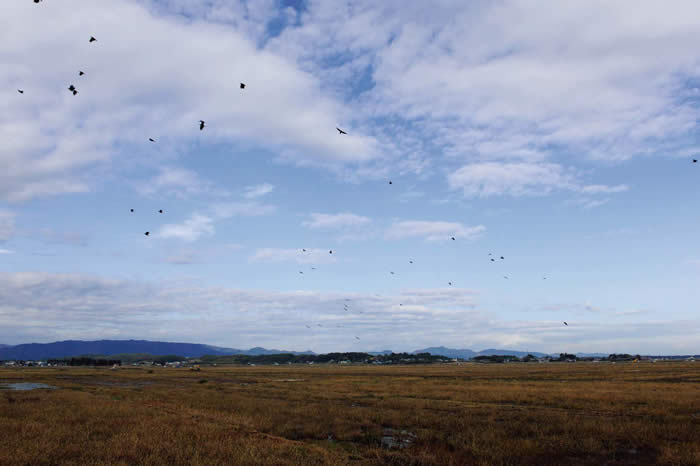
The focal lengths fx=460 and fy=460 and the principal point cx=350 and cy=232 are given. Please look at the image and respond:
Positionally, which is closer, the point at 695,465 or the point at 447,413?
the point at 695,465

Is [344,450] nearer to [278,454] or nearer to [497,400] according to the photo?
[278,454]

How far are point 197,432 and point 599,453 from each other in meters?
15.0

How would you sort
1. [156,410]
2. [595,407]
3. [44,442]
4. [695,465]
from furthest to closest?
[595,407] < [156,410] < [44,442] < [695,465]

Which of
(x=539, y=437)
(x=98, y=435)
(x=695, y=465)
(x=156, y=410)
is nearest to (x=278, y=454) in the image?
(x=98, y=435)

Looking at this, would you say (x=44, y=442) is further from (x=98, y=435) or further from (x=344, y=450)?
(x=344, y=450)

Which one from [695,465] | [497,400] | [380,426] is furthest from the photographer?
[497,400]

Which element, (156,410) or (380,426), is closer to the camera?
(380,426)

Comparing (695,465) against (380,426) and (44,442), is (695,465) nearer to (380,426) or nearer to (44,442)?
(380,426)

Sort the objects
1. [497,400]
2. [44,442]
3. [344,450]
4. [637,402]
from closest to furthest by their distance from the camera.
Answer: [44,442] < [344,450] < [637,402] < [497,400]

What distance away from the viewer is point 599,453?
54.0 ft

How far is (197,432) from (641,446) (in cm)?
1714

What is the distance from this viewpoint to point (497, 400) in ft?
113

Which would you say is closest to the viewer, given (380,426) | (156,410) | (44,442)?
(44,442)

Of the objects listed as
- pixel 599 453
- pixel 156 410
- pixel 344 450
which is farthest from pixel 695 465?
pixel 156 410
